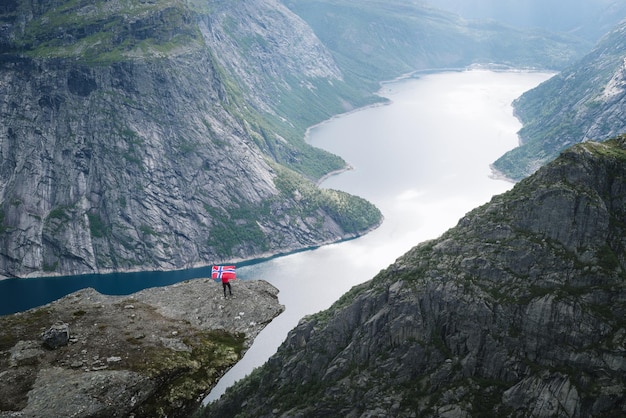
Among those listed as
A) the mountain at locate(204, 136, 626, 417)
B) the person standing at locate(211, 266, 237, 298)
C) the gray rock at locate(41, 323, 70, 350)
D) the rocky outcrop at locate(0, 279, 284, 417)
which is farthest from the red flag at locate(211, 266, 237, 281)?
the mountain at locate(204, 136, 626, 417)

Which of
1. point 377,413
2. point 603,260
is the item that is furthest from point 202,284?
point 603,260

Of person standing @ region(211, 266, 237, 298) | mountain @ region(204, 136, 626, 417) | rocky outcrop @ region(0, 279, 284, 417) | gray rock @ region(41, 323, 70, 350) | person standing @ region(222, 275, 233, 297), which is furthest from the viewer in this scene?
mountain @ region(204, 136, 626, 417)

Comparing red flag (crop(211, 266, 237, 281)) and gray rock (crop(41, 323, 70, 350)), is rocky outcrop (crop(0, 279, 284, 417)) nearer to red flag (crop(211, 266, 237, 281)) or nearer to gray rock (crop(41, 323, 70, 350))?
gray rock (crop(41, 323, 70, 350))

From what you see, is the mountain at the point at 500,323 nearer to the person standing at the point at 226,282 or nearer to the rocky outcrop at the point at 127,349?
the rocky outcrop at the point at 127,349

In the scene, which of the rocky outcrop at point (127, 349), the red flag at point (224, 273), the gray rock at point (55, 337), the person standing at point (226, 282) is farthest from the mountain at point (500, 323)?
the gray rock at point (55, 337)

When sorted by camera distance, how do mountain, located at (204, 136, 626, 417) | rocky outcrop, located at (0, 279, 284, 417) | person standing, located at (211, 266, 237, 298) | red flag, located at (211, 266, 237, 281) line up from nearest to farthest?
rocky outcrop, located at (0, 279, 284, 417)
person standing, located at (211, 266, 237, 298)
red flag, located at (211, 266, 237, 281)
mountain, located at (204, 136, 626, 417)

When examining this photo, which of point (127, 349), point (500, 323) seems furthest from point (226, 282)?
point (500, 323)

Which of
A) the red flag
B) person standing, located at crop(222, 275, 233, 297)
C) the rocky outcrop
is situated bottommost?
the rocky outcrop
